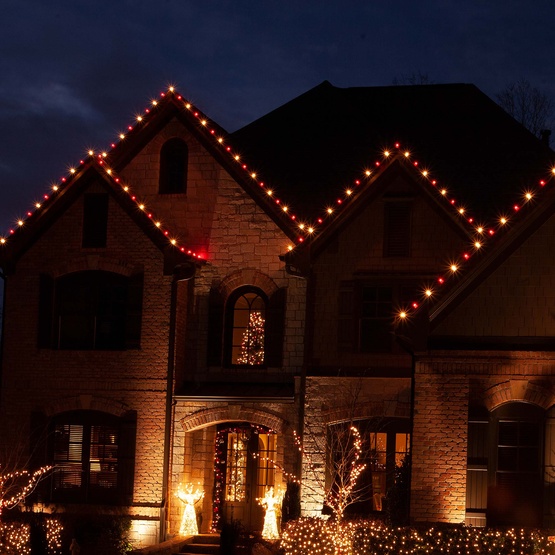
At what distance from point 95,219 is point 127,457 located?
5419mm

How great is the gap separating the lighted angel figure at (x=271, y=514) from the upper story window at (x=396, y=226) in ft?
18.5

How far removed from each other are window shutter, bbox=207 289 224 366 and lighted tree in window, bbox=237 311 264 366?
520 mm

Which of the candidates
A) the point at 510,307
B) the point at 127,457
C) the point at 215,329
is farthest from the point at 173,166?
the point at 510,307

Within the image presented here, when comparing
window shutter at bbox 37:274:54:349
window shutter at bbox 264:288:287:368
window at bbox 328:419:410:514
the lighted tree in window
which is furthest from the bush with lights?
window shutter at bbox 37:274:54:349

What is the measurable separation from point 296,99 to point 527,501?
45.5 feet

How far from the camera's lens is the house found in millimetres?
23719

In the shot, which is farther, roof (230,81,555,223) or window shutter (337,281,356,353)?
roof (230,81,555,223)

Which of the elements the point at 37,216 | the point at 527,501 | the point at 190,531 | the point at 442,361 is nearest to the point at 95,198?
the point at 37,216

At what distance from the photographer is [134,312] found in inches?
972

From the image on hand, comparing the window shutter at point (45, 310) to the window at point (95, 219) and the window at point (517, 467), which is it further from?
the window at point (517, 467)

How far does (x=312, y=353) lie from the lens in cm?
2398

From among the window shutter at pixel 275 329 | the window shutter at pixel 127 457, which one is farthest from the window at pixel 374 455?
the window shutter at pixel 127 457

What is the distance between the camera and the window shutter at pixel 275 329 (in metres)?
24.4

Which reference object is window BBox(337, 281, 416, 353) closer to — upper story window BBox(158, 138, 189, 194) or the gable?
the gable
